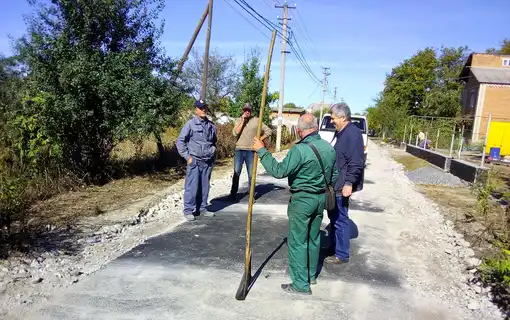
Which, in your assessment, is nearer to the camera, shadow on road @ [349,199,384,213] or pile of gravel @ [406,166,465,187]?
shadow on road @ [349,199,384,213]

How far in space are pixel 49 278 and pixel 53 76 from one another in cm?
553

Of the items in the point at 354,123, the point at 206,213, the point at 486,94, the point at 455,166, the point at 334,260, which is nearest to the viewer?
the point at 334,260

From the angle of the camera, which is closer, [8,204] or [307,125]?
[307,125]

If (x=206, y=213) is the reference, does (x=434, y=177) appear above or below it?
below

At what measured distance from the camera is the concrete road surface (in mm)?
3324

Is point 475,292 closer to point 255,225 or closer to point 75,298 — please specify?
point 255,225

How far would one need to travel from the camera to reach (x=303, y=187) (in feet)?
11.6

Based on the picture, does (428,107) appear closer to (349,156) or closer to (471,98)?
(471,98)

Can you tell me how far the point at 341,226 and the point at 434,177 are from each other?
9.65 m

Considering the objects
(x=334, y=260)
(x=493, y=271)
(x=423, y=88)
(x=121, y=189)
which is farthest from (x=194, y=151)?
(x=423, y=88)

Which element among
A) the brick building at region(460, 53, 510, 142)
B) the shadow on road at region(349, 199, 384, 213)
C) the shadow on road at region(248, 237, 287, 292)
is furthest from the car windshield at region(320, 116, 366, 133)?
the brick building at region(460, 53, 510, 142)

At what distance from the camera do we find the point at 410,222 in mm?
6879

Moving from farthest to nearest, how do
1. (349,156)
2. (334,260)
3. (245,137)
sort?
(245,137)
(334,260)
(349,156)

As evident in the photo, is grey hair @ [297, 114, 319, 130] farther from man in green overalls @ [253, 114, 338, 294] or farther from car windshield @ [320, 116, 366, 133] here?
car windshield @ [320, 116, 366, 133]
